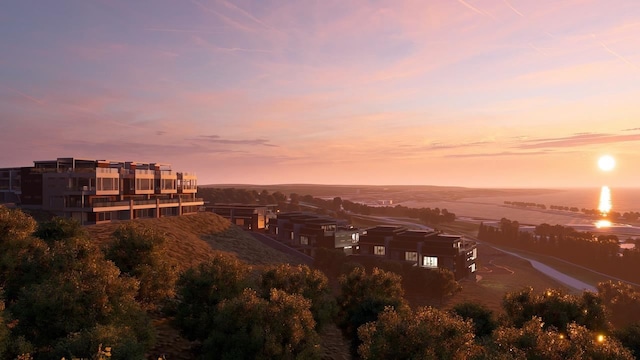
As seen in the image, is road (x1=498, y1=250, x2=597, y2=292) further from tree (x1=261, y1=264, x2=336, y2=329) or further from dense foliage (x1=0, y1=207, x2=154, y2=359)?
dense foliage (x1=0, y1=207, x2=154, y2=359)

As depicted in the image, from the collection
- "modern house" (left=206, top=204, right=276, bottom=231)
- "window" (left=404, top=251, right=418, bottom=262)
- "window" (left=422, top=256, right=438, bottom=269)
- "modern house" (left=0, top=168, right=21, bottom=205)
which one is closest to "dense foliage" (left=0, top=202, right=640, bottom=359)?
"window" (left=422, top=256, right=438, bottom=269)

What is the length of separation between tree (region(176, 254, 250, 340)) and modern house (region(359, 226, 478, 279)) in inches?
2267

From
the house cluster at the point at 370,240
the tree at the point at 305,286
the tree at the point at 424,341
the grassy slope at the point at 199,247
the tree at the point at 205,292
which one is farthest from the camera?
the house cluster at the point at 370,240

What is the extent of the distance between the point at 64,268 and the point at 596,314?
45.3 m

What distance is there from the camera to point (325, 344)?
44625mm

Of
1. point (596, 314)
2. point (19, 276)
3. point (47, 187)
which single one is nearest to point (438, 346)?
point (596, 314)

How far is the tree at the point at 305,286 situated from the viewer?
38.8m

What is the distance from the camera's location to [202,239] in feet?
Answer: 269

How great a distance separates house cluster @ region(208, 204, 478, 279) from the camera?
8538 centimetres

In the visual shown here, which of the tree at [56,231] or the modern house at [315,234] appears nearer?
the tree at [56,231]

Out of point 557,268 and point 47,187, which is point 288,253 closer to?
point 47,187

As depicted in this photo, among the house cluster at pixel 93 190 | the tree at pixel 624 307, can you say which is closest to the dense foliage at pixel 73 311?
the house cluster at pixel 93 190

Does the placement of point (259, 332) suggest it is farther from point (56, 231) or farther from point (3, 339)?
point (56, 231)

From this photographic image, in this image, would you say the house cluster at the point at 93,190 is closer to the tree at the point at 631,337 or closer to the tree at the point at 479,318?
the tree at the point at 479,318
